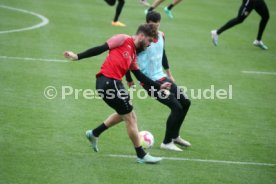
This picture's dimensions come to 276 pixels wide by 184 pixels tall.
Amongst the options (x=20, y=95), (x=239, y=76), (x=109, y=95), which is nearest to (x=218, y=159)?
(x=109, y=95)

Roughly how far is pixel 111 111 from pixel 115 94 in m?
3.19

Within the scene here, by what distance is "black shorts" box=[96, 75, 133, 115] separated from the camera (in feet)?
28.6

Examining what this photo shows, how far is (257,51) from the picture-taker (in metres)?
17.9

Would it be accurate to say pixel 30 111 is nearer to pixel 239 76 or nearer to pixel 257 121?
pixel 257 121

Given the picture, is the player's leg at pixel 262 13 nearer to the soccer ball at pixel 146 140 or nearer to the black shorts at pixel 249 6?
the black shorts at pixel 249 6

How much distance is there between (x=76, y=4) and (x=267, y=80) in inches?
417

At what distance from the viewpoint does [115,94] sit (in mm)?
8727

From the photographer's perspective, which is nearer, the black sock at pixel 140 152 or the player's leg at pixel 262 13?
the black sock at pixel 140 152

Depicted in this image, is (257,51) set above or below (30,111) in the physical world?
below

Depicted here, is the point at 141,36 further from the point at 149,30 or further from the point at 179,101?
the point at 179,101

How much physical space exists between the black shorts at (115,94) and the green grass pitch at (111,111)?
2.89ft

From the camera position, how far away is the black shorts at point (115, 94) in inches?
344

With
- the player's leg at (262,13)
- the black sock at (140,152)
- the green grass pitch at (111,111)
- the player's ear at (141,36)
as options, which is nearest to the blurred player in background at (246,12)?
the player's leg at (262,13)

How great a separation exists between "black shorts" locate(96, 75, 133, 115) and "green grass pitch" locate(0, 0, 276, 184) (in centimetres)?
88
